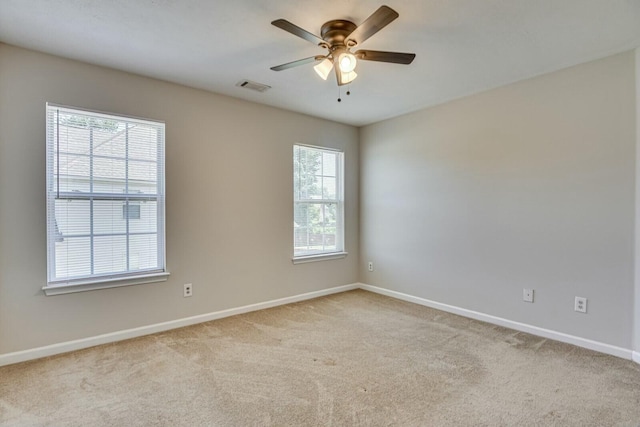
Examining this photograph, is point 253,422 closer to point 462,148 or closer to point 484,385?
point 484,385

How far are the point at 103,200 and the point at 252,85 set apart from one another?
171 cm

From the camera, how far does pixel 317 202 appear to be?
4.43 meters

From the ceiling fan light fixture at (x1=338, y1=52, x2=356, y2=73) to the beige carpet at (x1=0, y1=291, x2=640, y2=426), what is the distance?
2075mm

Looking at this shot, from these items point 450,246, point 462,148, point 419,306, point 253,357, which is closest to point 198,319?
point 253,357

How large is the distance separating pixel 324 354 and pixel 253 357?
560mm

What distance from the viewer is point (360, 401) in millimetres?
2012

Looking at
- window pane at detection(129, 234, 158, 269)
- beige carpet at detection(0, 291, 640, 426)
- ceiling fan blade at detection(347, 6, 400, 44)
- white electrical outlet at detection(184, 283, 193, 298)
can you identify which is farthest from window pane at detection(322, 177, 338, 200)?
ceiling fan blade at detection(347, 6, 400, 44)

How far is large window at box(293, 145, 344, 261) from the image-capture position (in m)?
4.23

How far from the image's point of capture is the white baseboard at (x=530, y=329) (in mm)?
2586

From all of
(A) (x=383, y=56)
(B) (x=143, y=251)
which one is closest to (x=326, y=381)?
(B) (x=143, y=251)

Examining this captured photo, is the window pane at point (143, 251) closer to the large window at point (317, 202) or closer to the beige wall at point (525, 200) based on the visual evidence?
the large window at point (317, 202)

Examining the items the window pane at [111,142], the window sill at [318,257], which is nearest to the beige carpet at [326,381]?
the window sill at [318,257]

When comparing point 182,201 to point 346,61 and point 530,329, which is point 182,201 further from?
point 530,329

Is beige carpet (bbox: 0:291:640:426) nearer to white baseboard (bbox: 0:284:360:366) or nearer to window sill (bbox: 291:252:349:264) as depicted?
white baseboard (bbox: 0:284:360:366)
